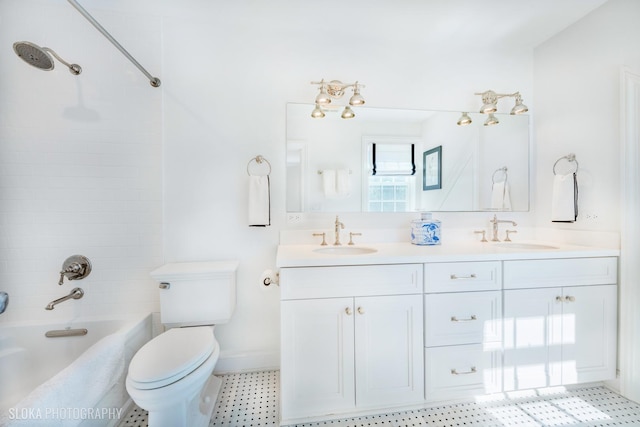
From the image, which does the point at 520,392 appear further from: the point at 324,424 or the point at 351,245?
the point at 351,245

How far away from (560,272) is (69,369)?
251 cm

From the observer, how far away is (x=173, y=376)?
1.11 m

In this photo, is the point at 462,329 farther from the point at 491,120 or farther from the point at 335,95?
the point at 335,95

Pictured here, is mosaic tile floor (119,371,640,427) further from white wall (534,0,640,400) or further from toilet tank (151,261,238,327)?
toilet tank (151,261,238,327)

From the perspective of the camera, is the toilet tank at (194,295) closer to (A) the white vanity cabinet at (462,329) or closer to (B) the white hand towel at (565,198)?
(A) the white vanity cabinet at (462,329)

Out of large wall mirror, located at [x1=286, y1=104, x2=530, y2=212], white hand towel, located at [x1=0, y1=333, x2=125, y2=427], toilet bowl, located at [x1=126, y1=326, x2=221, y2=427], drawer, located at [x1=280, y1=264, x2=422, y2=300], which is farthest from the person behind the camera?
large wall mirror, located at [x1=286, y1=104, x2=530, y2=212]

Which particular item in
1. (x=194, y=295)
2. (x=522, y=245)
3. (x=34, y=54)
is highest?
(x=34, y=54)

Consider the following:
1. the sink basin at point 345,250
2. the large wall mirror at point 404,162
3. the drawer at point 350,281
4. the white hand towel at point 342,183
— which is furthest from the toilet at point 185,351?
the white hand towel at point 342,183

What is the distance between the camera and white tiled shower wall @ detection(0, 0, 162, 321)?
1.62 m

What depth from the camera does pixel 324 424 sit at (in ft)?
4.51

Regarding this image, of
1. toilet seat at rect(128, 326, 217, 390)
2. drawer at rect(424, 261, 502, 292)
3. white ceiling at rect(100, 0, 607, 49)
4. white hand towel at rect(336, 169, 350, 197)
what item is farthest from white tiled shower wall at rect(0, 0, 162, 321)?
drawer at rect(424, 261, 502, 292)

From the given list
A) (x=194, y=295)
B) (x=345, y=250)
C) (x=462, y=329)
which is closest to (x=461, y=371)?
(x=462, y=329)

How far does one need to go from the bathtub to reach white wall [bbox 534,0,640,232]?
2.92 meters

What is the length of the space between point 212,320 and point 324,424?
0.84m
